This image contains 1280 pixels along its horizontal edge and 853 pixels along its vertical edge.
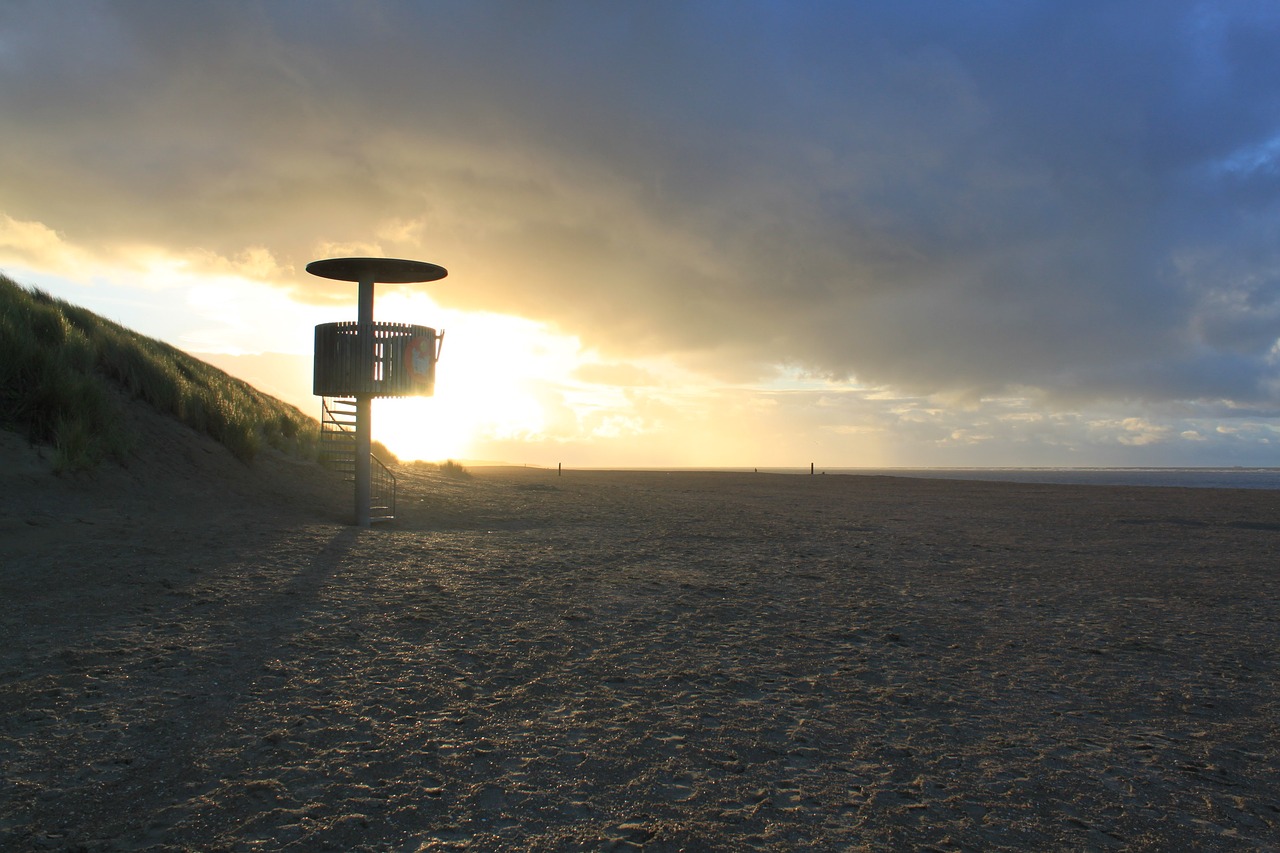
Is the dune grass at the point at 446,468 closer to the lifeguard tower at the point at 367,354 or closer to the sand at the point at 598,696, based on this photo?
the lifeguard tower at the point at 367,354

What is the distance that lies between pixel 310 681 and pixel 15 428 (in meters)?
10.6

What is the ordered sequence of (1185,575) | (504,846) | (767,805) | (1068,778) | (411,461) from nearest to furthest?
1. (504,846)
2. (767,805)
3. (1068,778)
4. (1185,575)
5. (411,461)

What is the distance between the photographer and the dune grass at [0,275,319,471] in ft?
41.5

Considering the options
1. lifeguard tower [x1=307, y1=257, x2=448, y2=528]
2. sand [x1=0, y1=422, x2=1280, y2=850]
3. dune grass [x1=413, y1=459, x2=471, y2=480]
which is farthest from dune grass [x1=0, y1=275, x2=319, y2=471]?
dune grass [x1=413, y1=459, x2=471, y2=480]

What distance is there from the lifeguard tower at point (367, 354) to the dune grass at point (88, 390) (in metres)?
3.82

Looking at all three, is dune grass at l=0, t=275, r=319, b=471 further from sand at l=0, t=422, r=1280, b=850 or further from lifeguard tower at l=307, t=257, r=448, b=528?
lifeguard tower at l=307, t=257, r=448, b=528

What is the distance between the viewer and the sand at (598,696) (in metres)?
3.77

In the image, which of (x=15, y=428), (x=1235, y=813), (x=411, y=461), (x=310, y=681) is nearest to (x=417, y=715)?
(x=310, y=681)

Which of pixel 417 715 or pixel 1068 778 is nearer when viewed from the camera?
pixel 1068 778

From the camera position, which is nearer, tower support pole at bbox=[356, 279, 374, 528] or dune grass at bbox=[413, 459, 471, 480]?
tower support pole at bbox=[356, 279, 374, 528]

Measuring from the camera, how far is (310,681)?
5.59 meters

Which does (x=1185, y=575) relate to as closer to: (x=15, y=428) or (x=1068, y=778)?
(x=1068, y=778)

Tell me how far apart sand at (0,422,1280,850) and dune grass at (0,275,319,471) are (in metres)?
0.96

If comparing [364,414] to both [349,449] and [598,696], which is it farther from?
[598,696]
